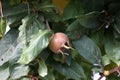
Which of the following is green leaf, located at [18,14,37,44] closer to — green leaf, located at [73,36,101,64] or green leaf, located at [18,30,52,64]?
green leaf, located at [18,30,52,64]

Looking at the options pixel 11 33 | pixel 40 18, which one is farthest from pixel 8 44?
pixel 40 18

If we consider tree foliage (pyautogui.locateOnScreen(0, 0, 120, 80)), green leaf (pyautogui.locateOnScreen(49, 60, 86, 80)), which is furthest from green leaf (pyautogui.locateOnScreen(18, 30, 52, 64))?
green leaf (pyautogui.locateOnScreen(49, 60, 86, 80))

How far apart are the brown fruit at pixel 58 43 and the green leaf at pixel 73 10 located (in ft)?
0.38

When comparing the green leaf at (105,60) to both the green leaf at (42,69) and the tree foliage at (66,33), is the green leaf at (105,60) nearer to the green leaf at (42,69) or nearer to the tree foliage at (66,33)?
the tree foliage at (66,33)

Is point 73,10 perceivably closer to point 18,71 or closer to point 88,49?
point 88,49

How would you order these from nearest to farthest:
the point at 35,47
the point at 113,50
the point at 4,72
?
the point at 35,47, the point at 113,50, the point at 4,72

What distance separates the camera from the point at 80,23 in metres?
0.83

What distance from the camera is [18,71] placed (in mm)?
875

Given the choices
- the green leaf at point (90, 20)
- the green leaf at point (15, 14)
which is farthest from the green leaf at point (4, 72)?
the green leaf at point (90, 20)

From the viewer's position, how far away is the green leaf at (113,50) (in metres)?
0.85

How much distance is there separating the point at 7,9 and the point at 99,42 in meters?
0.27

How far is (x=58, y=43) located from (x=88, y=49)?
0.12 meters

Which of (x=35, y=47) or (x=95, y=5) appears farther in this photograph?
(x=95, y=5)

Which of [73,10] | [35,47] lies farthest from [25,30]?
[73,10]
